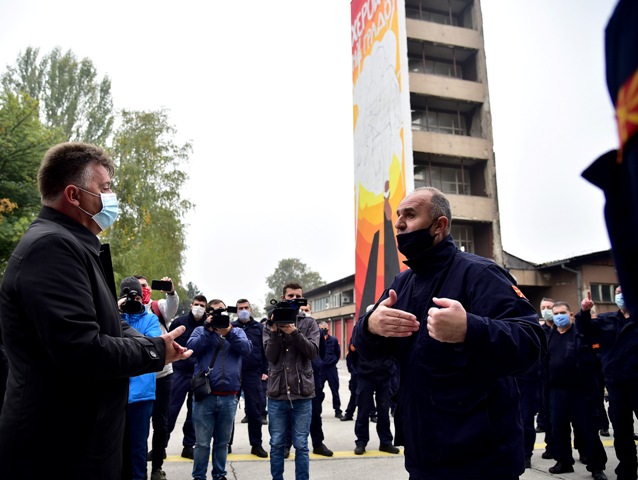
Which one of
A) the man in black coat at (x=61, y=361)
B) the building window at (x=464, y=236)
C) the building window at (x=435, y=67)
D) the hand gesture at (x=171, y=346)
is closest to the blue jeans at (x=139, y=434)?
the hand gesture at (x=171, y=346)

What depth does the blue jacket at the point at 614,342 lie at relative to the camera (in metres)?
6.50

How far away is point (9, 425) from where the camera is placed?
1.83 metres

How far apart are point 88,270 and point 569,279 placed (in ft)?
93.5

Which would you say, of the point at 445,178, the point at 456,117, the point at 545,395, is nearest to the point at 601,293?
the point at 445,178

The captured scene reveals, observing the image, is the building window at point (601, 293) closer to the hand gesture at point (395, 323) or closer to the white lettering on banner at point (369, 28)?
the white lettering on banner at point (369, 28)

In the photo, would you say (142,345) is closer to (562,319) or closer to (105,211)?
(105,211)

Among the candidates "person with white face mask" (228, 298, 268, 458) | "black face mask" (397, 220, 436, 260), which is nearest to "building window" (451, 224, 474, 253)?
"person with white face mask" (228, 298, 268, 458)

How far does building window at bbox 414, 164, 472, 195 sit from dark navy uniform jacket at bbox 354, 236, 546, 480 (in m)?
26.3

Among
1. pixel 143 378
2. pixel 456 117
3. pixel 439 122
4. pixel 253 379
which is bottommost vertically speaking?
pixel 253 379

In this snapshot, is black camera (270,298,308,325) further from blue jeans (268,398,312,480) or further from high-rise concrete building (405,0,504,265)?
high-rise concrete building (405,0,504,265)

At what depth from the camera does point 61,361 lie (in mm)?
1856

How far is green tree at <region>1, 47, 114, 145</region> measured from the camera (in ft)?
96.2

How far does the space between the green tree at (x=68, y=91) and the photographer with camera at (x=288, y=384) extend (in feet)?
86.3

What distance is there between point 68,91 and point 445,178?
23387 millimetres
